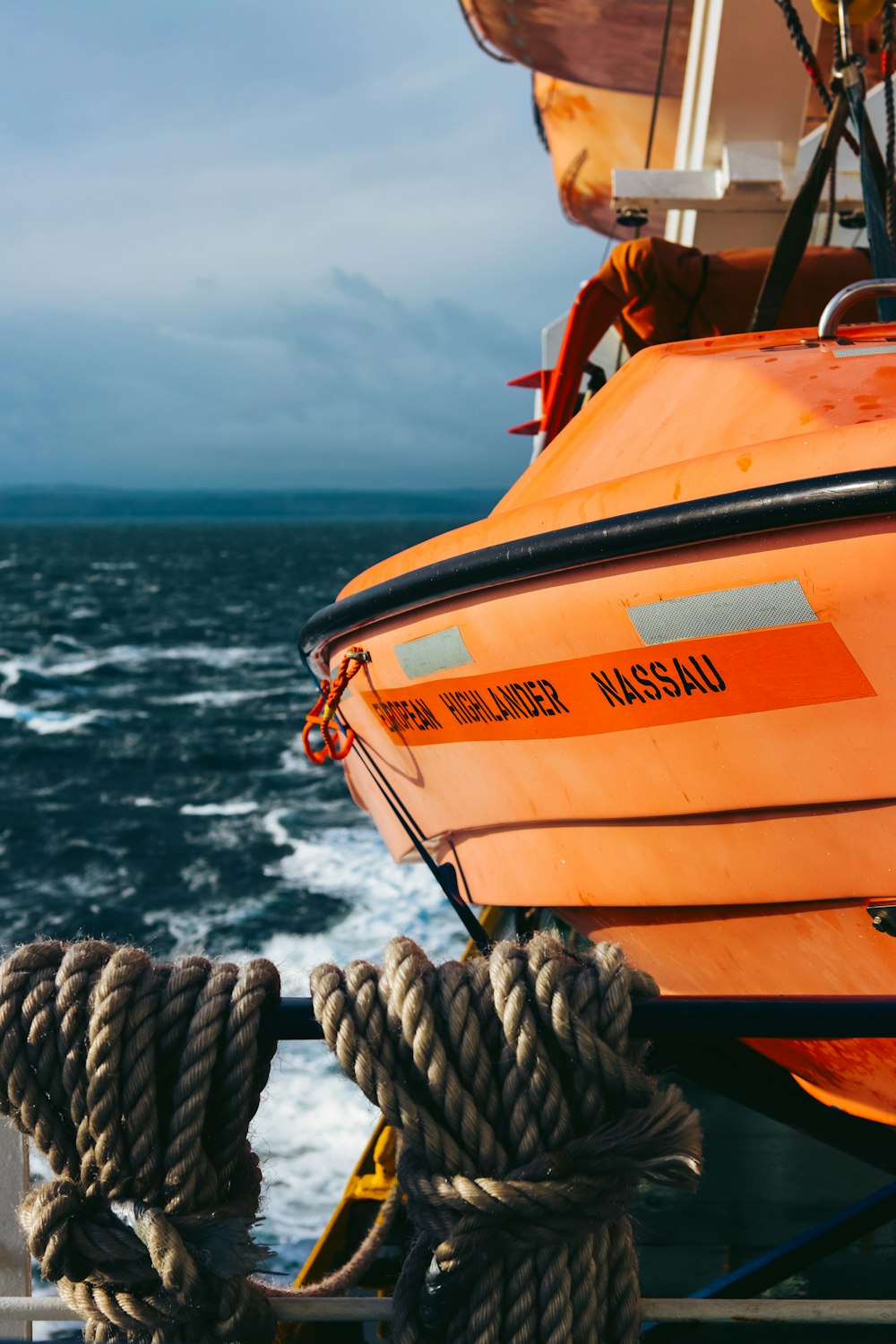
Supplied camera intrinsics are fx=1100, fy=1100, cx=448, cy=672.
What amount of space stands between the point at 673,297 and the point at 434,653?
70.3 inches

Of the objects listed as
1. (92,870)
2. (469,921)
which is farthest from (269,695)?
(469,921)

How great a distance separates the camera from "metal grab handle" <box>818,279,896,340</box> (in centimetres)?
246

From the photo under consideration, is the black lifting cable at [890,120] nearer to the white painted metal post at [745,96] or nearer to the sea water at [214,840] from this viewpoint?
the white painted metal post at [745,96]

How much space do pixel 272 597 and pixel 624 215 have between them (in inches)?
1218

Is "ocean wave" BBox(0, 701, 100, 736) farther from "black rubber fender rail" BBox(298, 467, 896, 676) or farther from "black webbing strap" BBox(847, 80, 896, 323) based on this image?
"black webbing strap" BBox(847, 80, 896, 323)

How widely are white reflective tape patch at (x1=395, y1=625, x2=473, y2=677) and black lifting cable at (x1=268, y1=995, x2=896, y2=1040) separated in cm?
170

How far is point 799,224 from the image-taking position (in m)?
3.27

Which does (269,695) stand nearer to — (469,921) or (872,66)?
(872,66)

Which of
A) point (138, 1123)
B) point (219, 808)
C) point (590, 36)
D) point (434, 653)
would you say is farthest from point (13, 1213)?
point (590, 36)

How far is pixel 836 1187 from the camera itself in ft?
12.5

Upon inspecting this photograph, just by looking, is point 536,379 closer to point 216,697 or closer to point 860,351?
point 860,351

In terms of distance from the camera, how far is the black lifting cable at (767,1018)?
1147 mm

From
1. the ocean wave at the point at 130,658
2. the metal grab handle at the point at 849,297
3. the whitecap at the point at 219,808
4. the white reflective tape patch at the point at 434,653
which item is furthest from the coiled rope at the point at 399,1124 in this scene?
the ocean wave at the point at 130,658

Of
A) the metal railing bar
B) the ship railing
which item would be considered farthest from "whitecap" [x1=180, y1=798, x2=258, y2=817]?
the metal railing bar
